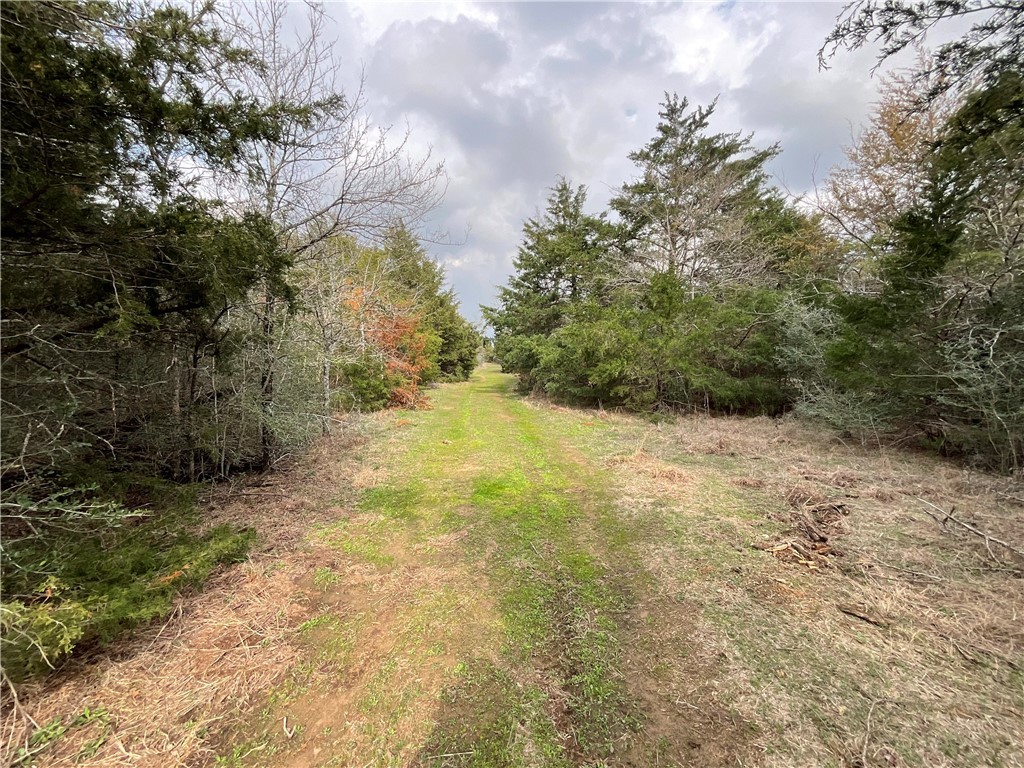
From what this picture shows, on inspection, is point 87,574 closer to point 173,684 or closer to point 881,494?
point 173,684

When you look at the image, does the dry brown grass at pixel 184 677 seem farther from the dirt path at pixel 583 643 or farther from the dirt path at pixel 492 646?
the dirt path at pixel 492 646

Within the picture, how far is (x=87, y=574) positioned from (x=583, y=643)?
3.23m

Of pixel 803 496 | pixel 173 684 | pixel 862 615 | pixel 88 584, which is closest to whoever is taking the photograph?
pixel 173 684

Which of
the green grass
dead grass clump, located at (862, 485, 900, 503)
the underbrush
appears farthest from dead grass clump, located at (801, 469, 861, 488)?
the underbrush

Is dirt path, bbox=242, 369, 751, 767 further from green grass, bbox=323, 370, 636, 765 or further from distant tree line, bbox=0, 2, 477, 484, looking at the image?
distant tree line, bbox=0, 2, 477, 484

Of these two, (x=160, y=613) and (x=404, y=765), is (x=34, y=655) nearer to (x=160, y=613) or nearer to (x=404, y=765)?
(x=160, y=613)

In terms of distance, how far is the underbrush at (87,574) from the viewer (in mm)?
1789

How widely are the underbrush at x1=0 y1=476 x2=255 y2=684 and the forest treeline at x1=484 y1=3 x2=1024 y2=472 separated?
7476 millimetres

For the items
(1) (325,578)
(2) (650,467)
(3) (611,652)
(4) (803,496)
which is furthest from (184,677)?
(4) (803,496)

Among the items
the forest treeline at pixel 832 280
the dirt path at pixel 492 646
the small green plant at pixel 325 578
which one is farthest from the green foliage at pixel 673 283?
the small green plant at pixel 325 578

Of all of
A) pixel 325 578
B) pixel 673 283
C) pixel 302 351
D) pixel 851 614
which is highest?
pixel 673 283

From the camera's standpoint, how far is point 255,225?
3.80 metres

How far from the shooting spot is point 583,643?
8.35ft

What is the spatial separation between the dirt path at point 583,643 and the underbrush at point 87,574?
0.26 m
